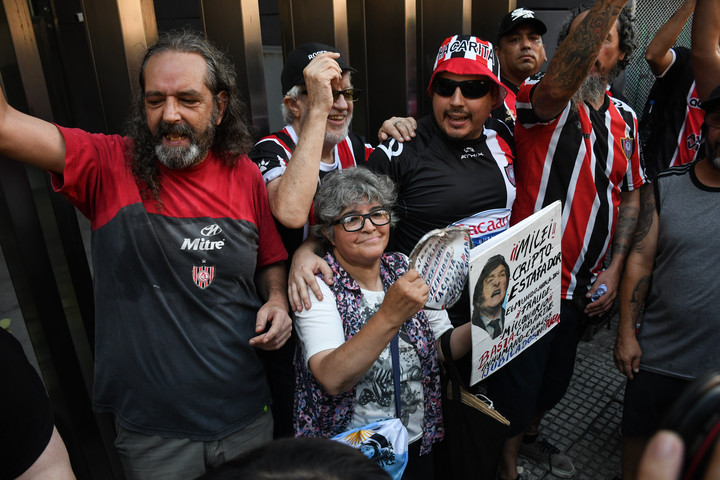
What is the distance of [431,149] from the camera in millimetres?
2439

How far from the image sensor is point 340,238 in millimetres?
1972

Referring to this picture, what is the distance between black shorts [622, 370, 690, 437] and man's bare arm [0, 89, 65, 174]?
2.66 meters

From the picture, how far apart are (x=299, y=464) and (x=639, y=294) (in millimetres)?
2277

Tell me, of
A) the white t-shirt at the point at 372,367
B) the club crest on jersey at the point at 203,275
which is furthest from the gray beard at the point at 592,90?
the club crest on jersey at the point at 203,275

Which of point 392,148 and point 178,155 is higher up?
point 178,155

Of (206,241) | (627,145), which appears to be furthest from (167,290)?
(627,145)

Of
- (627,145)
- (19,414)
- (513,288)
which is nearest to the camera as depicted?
(19,414)

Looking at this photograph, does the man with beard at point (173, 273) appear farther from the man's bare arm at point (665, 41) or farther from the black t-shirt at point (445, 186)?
the man's bare arm at point (665, 41)

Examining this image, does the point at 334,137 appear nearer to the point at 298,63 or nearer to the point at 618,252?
the point at 298,63

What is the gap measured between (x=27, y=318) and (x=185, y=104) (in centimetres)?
124

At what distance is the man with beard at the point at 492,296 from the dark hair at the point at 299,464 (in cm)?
121

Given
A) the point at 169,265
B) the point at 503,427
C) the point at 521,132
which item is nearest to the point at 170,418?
the point at 169,265

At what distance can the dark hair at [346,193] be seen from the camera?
1.97 m

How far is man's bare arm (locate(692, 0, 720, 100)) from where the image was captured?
246cm
